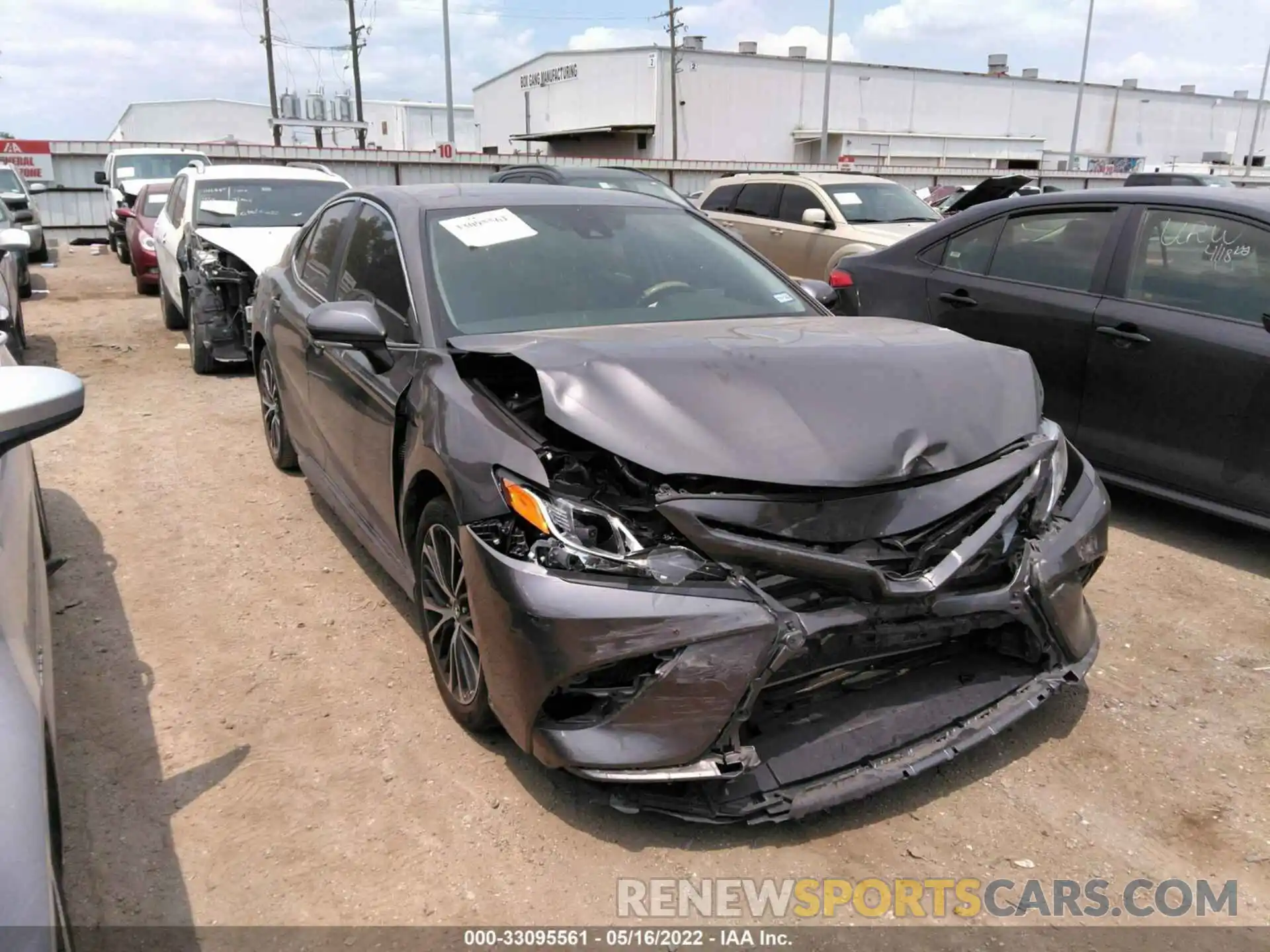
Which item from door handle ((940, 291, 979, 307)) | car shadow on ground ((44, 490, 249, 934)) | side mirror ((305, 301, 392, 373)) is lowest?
car shadow on ground ((44, 490, 249, 934))

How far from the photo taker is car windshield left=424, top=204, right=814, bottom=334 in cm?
347

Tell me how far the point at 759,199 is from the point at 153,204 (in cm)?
810

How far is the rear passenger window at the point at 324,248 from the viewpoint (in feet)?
14.4

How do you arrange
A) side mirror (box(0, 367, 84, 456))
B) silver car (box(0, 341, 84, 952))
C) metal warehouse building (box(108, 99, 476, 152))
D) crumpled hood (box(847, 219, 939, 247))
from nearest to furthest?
1. silver car (box(0, 341, 84, 952))
2. side mirror (box(0, 367, 84, 456))
3. crumpled hood (box(847, 219, 939, 247))
4. metal warehouse building (box(108, 99, 476, 152))

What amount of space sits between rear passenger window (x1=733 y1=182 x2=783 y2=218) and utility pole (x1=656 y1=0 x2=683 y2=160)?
3862 cm

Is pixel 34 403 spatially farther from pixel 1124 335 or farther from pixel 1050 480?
pixel 1124 335

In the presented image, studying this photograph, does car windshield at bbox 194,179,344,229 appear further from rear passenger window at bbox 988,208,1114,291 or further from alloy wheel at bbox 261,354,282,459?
rear passenger window at bbox 988,208,1114,291

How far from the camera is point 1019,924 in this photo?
237 cm

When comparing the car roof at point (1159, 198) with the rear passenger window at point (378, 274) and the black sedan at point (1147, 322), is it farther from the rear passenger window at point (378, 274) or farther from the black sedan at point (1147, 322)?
the rear passenger window at point (378, 274)

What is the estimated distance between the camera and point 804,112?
172 ft

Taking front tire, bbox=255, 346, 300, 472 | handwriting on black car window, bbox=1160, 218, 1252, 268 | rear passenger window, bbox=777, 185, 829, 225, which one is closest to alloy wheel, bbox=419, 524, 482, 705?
front tire, bbox=255, 346, 300, 472

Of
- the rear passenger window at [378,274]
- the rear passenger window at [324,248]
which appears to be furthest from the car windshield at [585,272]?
the rear passenger window at [324,248]

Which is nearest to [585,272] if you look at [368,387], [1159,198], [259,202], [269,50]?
[368,387]

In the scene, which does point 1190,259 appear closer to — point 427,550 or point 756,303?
point 756,303
